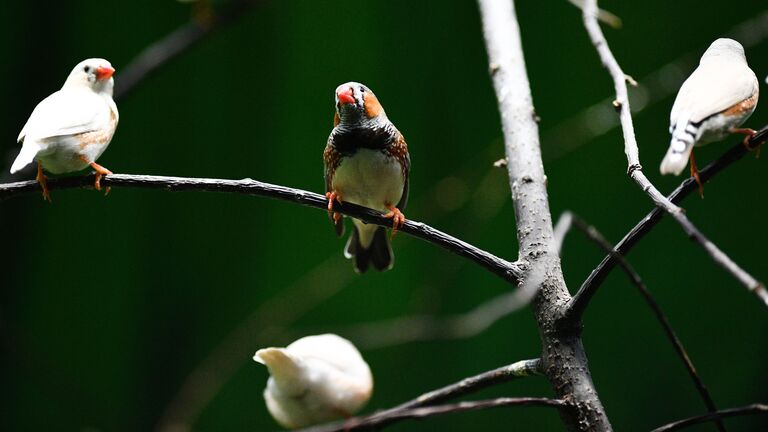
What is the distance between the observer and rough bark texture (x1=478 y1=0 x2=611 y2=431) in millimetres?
660

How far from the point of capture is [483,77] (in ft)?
6.05

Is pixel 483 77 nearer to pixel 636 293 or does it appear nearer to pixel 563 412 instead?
pixel 636 293

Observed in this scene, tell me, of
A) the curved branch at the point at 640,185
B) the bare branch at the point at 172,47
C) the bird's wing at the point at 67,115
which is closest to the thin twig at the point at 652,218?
the curved branch at the point at 640,185

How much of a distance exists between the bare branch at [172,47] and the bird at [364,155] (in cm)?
61

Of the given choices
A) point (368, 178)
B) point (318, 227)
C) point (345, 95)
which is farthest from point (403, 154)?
point (318, 227)

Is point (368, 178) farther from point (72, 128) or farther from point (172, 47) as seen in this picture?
point (172, 47)

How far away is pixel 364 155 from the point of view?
0.91m

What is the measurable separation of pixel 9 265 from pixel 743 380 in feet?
5.65

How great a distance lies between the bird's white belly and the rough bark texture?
0.49 ft

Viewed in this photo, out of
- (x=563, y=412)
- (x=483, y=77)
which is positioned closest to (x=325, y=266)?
(x=483, y=77)

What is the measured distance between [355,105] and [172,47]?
732mm

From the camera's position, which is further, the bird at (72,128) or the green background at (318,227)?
the green background at (318,227)

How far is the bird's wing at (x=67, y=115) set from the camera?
684 mm

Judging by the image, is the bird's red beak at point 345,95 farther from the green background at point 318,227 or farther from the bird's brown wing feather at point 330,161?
the green background at point 318,227
